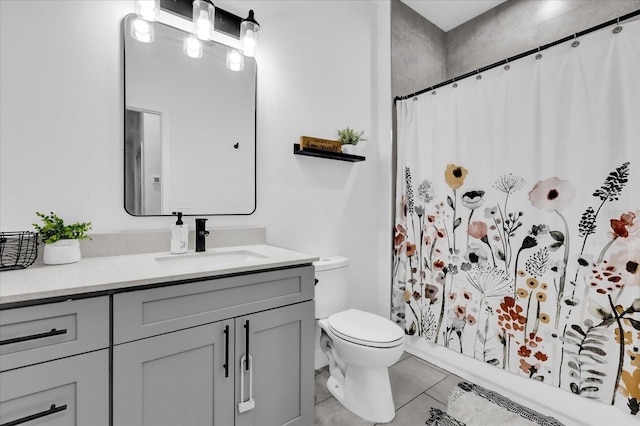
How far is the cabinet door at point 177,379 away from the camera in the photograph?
962mm

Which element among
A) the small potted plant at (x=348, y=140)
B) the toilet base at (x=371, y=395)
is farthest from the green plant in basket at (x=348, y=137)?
the toilet base at (x=371, y=395)

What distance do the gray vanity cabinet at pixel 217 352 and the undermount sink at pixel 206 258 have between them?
0.84ft

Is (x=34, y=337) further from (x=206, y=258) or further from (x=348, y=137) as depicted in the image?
(x=348, y=137)

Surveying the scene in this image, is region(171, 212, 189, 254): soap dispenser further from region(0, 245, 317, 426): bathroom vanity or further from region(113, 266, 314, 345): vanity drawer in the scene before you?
region(113, 266, 314, 345): vanity drawer

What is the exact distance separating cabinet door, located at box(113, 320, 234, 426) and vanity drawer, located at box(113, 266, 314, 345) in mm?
37

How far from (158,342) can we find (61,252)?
55cm

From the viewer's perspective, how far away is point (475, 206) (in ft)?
6.41

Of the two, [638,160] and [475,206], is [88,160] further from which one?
[638,160]

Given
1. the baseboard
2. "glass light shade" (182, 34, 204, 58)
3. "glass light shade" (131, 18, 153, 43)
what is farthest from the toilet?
"glass light shade" (131, 18, 153, 43)

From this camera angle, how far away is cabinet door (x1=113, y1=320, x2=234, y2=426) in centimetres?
96

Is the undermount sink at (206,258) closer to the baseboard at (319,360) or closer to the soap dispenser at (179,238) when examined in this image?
the soap dispenser at (179,238)

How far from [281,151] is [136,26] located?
0.92m

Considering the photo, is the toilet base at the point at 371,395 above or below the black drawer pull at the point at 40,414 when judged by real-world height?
below

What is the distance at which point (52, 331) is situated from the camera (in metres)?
0.86
